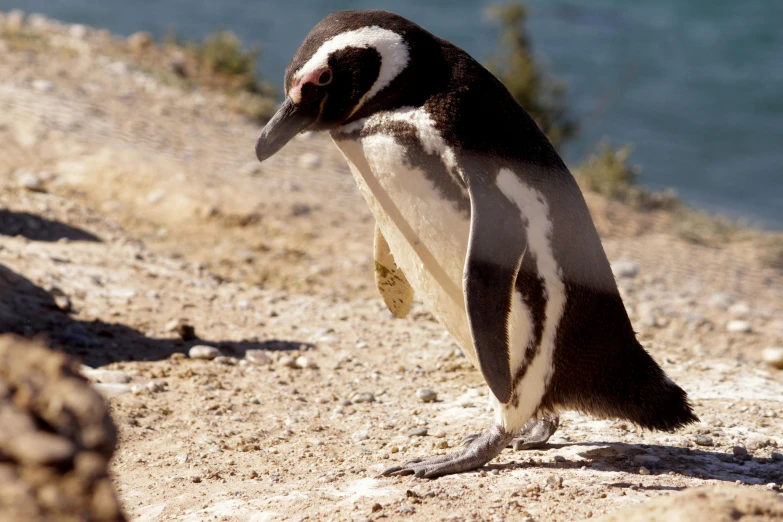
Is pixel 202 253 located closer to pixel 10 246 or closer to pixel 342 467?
pixel 10 246

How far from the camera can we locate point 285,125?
109 inches

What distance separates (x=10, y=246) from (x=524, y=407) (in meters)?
2.86

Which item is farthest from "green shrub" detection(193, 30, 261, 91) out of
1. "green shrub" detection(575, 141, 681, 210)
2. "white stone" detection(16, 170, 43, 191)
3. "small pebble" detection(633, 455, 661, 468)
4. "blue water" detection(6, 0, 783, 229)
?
"small pebble" detection(633, 455, 661, 468)

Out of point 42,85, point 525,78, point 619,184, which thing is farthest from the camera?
point 525,78

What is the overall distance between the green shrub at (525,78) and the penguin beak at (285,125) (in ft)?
21.7

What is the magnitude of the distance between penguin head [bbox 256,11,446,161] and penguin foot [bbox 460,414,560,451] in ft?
3.32

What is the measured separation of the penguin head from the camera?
262cm

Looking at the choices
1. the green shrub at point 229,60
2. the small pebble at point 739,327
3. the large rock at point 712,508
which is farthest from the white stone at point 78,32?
the large rock at point 712,508

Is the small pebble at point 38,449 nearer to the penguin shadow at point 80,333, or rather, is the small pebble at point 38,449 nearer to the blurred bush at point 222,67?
the penguin shadow at point 80,333

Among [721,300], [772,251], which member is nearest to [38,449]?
[721,300]

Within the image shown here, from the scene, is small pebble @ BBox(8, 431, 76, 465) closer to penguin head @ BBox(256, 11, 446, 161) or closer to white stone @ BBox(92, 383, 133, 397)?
penguin head @ BBox(256, 11, 446, 161)

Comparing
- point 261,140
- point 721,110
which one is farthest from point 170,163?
point 721,110

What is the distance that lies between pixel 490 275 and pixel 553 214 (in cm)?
30

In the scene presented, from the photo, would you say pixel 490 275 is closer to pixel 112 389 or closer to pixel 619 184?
pixel 112 389
